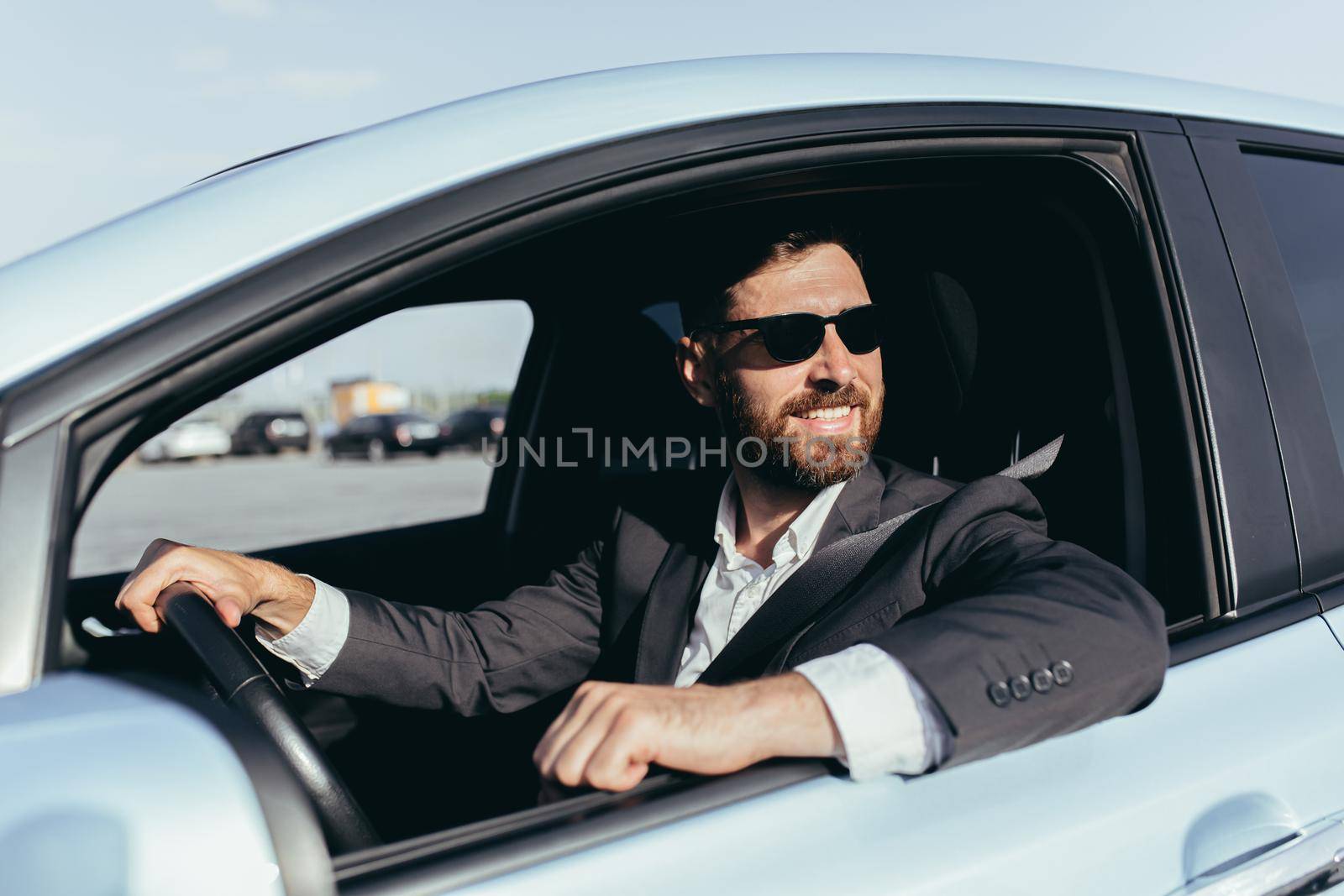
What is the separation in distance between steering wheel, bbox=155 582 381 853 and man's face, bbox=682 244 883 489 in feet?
3.34

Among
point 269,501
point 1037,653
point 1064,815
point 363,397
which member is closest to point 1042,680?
point 1037,653

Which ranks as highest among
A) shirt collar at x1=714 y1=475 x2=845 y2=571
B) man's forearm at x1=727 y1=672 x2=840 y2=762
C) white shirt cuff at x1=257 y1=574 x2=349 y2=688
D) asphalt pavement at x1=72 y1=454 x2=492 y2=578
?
asphalt pavement at x1=72 y1=454 x2=492 y2=578

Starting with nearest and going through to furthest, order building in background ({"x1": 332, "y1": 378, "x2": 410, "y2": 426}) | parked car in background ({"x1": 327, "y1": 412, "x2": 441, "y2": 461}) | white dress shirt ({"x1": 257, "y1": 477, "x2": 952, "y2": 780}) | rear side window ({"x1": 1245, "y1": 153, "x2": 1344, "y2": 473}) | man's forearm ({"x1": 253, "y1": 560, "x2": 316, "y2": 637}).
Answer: white dress shirt ({"x1": 257, "y1": 477, "x2": 952, "y2": 780}), rear side window ({"x1": 1245, "y1": 153, "x2": 1344, "y2": 473}), man's forearm ({"x1": 253, "y1": 560, "x2": 316, "y2": 637}), parked car in background ({"x1": 327, "y1": 412, "x2": 441, "y2": 461}), building in background ({"x1": 332, "y1": 378, "x2": 410, "y2": 426})

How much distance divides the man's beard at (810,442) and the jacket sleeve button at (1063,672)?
0.81 metres

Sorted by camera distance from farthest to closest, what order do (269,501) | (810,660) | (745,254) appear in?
1. (269,501)
2. (745,254)
3. (810,660)

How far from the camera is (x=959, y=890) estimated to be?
933 millimetres

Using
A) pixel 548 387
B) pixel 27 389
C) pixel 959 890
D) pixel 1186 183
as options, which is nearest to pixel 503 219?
pixel 27 389

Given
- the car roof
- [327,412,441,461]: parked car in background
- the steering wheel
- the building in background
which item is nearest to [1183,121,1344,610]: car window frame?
the car roof

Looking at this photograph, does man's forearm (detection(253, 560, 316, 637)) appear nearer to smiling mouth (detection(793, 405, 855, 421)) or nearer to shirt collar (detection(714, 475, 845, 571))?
shirt collar (detection(714, 475, 845, 571))

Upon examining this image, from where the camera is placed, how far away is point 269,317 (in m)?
0.93

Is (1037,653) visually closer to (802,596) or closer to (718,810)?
(718,810)

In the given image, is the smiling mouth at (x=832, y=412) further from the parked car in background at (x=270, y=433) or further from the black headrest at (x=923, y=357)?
the parked car in background at (x=270, y=433)

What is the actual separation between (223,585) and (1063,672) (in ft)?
4.23

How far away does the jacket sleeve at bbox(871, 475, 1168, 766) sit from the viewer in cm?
104
